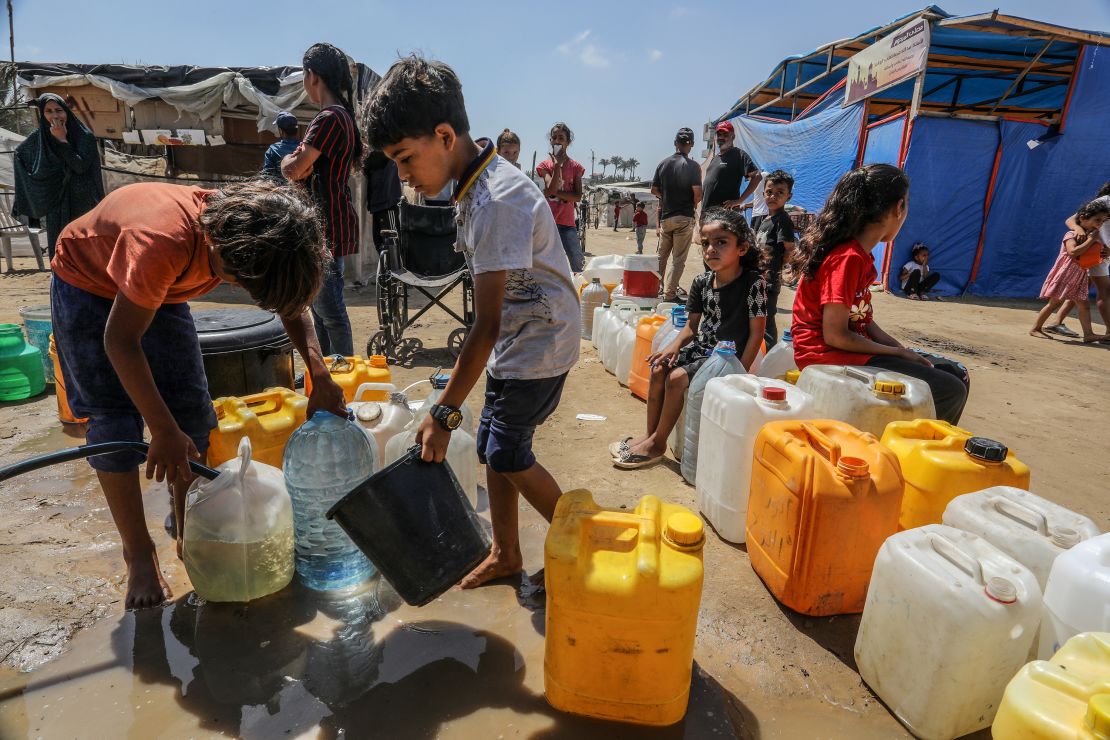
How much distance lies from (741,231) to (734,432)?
125 centimetres

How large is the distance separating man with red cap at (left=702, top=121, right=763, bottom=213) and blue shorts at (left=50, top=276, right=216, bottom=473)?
5901 mm

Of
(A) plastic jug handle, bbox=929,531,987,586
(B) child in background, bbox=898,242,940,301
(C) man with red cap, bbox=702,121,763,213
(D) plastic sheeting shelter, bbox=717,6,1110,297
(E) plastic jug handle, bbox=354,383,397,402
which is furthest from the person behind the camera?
(B) child in background, bbox=898,242,940,301

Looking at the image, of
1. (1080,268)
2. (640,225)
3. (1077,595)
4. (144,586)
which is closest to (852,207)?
(1077,595)

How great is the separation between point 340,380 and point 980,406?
455 centimetres

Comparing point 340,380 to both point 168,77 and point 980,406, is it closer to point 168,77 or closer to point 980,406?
point 980,406

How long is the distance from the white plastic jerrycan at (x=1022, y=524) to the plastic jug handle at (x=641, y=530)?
0.98 metres

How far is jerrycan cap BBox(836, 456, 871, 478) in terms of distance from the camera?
1900mm

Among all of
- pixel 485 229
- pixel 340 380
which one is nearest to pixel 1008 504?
pixel 485 229

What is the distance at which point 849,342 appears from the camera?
2.74 metres

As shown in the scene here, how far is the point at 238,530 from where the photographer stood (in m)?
1.99

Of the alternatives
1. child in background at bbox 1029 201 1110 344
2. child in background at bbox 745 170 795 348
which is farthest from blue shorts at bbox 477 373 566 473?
child in background at bbox 1029 201 1110 344

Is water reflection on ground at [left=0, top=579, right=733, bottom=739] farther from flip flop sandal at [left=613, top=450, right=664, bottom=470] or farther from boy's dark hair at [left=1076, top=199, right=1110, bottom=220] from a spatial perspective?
boy's dark hair at [left=1076, top=199, right=1110, bottom=220]

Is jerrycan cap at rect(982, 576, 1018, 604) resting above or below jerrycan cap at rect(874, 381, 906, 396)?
below

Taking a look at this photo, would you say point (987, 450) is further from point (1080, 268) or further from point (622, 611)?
point (1080, 268)
